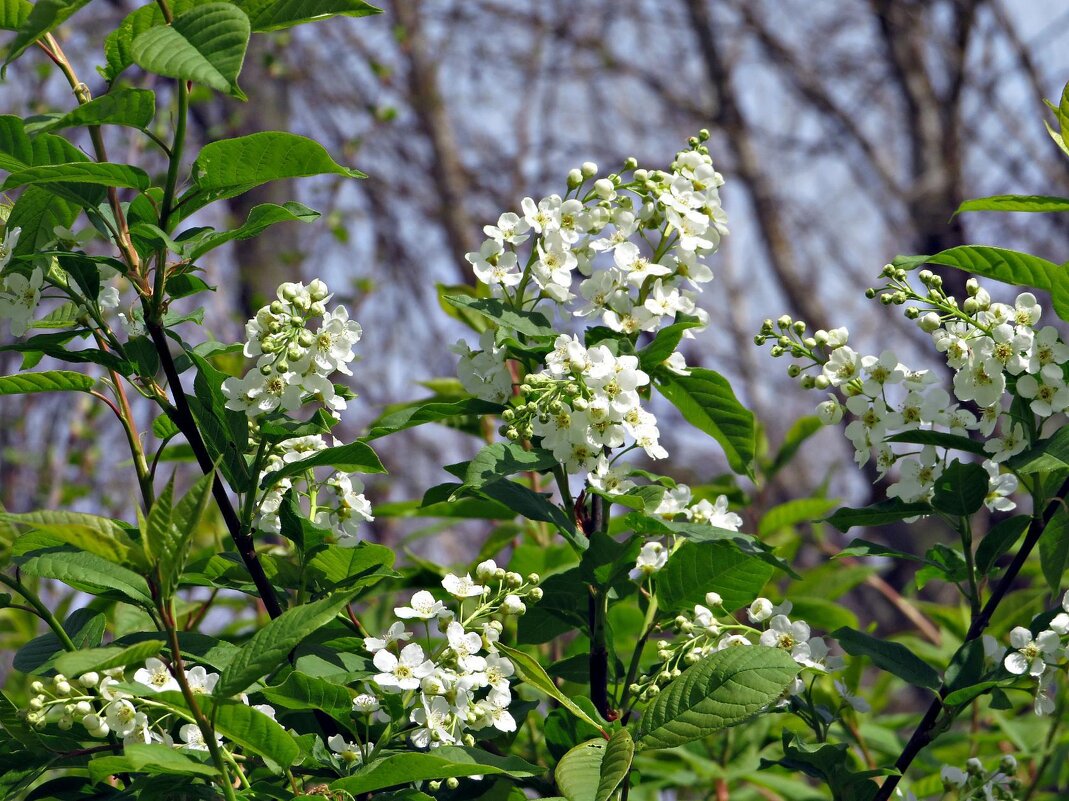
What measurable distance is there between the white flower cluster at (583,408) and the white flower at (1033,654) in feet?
1.70

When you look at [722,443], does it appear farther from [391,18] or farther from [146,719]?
[391,18]

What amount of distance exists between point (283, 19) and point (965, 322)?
93 cm

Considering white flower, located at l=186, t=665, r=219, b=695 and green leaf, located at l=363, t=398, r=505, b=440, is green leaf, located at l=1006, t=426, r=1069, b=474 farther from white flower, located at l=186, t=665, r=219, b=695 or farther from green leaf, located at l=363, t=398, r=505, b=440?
white flower, located at l=186, t=665, r=219, b=695

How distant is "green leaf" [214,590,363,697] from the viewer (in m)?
1.04

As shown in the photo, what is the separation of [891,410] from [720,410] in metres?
0.23

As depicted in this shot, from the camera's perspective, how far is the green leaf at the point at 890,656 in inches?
56.0

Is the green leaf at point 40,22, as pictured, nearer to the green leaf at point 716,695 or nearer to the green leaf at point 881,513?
the green leaf at point 716,695

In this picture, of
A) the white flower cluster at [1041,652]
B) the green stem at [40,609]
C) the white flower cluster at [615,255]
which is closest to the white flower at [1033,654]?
the white flower cluster at [1041,652]

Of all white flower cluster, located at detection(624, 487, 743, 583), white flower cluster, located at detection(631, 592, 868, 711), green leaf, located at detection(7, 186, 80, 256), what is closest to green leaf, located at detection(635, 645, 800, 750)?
white flower cluster, located at detection(631, 592, 868, 711)

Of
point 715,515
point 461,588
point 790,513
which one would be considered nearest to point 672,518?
point 715,515

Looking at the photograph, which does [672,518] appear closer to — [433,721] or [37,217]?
[433,721]

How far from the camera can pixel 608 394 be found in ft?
4.34

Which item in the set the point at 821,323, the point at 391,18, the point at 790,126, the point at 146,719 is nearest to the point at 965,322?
the point at 146,719

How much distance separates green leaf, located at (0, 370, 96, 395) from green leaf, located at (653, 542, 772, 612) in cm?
79
